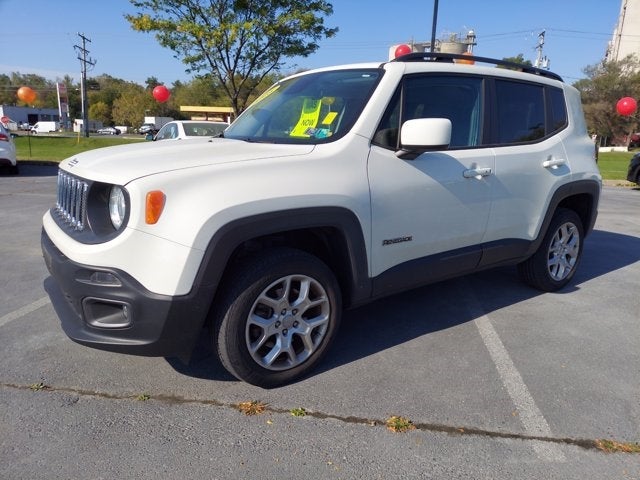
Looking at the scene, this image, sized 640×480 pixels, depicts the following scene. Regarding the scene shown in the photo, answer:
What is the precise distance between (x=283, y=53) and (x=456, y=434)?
15236mm

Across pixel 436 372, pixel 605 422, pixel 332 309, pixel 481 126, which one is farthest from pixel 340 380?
pixel 481 126

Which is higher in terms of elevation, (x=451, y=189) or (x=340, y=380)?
(x=451, y=189)

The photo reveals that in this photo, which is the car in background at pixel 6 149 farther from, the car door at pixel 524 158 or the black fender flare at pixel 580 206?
the black fender flare at pixel 580 206

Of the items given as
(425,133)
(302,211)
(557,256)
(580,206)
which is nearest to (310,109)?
(425,133)

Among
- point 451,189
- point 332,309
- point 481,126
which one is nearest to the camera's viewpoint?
point 332,309

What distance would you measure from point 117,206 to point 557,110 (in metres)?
3.70

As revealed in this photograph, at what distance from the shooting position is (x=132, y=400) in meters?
2.63

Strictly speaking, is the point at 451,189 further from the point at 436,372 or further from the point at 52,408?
the point at 52,408

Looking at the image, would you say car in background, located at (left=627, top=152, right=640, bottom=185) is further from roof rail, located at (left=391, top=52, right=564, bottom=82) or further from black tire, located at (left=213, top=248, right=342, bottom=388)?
black tire, located at (left=213, top=248, right=342, bottom=388)

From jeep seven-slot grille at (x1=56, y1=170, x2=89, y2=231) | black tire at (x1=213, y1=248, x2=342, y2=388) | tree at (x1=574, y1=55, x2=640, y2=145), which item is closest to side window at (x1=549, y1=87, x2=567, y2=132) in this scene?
black tire at (x1=213, y1=248, x2=342, y2=388)

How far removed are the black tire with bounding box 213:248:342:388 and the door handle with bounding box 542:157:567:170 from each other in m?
2.22

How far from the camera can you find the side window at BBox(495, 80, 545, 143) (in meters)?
3.70

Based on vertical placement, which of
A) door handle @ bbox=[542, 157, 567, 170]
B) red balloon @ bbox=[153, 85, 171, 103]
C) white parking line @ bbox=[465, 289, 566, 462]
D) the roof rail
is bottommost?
white parking line @ bbox=[465, 289, 566, 462]

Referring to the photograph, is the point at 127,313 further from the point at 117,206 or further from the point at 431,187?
the point at 431,187
